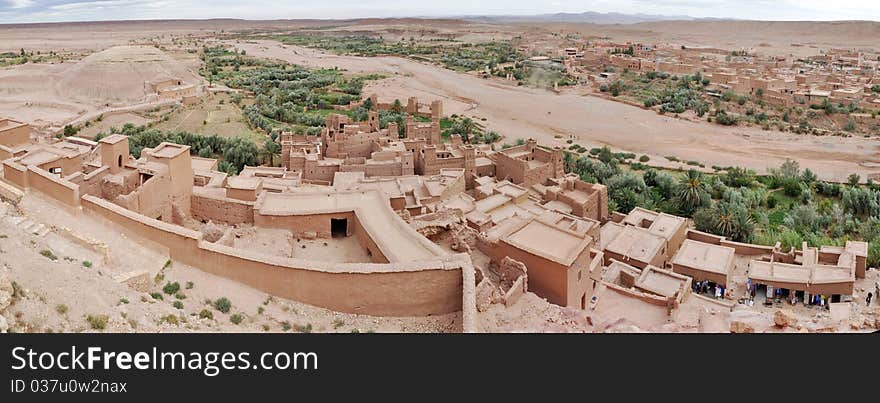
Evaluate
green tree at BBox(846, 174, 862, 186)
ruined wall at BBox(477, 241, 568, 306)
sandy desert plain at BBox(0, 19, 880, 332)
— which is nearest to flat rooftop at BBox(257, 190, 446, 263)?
sandy desert plain at BBox(0, 19, 880, 332)

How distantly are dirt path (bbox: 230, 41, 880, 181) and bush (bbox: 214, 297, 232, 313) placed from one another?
27.9 metres

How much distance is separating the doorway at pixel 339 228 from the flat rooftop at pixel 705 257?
29.2ft

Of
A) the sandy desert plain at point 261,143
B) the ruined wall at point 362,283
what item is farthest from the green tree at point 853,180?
the ruined wall at point 362,283

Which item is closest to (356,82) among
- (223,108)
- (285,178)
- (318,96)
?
(318,96)

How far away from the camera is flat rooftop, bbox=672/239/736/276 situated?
56.7 ft

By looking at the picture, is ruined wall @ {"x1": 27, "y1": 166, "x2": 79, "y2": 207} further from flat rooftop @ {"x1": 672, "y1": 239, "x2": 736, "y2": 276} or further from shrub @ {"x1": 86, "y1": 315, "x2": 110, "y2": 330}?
flat rooftop @ {"x1": 672, "y1": 239, "x2": 736, "y2": 276}

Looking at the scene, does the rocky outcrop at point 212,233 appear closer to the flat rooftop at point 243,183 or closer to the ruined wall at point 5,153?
the flat rooftop at point 243,183

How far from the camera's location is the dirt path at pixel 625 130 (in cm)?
3466

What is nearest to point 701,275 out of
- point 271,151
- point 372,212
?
point 372,212

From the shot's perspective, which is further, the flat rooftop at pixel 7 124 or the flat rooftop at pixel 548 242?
the flat rooftop at pixel 7 124

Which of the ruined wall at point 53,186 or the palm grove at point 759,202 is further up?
the ruined wall at point 53,186
